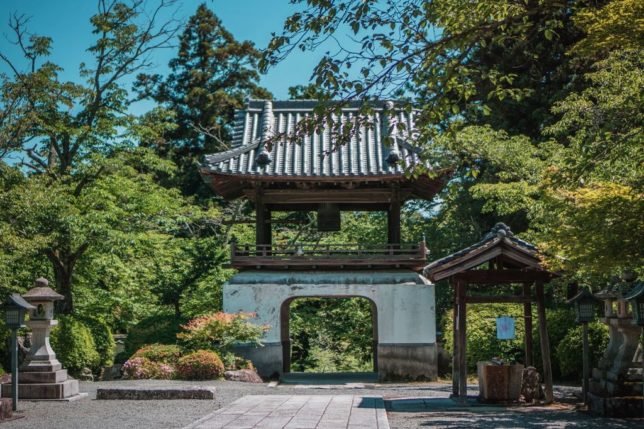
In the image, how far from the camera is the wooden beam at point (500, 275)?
43.4 ft

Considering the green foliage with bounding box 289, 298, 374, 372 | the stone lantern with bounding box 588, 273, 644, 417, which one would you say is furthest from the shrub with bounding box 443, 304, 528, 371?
the green foliage with bounding box 289, 298, 374, 372

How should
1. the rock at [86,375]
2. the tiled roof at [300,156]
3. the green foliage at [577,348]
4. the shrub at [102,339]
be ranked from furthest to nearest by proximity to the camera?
the shrub at [102,339] → the rock at [86,375] → the tiled roof at [300,156] → the green foliage at [577,348]

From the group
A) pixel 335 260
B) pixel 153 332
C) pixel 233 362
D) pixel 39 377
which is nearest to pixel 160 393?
pixel 39 377

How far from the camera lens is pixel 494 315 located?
20.0m

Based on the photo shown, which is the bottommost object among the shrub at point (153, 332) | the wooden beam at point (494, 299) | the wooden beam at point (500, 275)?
the shrub at point (153, 332)

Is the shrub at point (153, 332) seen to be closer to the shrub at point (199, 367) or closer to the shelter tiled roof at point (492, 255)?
the shrub at point (199, 367)

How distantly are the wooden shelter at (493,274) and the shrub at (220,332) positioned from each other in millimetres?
6119

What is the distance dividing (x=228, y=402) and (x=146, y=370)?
4.78 m

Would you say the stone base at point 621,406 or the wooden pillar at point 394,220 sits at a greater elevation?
the wooden pillar at point 394,220

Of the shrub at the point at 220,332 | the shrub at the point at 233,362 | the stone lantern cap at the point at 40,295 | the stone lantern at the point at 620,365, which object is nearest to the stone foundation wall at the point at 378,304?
the shrub at the point at 220,332

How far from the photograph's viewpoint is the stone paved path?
9492mm

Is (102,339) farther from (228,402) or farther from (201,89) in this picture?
(201,89)

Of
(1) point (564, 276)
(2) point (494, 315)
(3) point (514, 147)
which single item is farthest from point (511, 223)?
(1) point (564, 276)

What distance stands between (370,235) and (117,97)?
37.1ft
